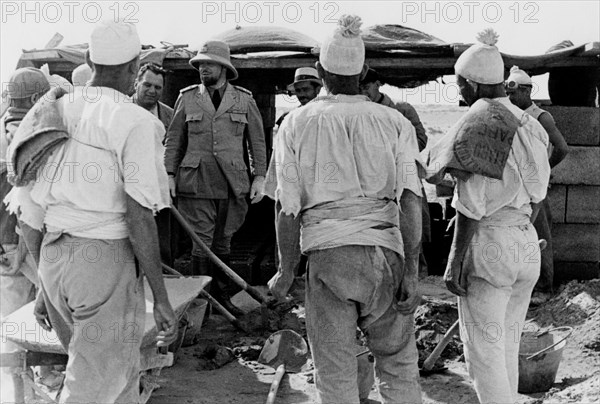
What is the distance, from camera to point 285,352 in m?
5.54

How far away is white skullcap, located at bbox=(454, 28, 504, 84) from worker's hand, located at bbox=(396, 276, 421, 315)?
1.14 meters

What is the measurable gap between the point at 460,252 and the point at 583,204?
4.47 meters

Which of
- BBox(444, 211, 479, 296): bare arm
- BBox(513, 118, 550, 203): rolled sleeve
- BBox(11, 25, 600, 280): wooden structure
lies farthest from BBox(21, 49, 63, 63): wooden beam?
BBox(513, 118, 550, 203): rolled sleeve

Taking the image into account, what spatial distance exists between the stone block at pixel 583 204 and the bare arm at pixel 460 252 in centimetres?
434

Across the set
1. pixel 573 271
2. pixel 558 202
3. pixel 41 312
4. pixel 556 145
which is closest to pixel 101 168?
pixel 41 312

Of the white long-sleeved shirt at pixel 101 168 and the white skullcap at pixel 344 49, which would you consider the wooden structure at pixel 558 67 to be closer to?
the white skullcap at pixel 344 49

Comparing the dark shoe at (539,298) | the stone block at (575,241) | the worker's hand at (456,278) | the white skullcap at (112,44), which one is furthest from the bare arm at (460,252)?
the stone block at (575,241)

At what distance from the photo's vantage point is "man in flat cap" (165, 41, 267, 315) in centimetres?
673

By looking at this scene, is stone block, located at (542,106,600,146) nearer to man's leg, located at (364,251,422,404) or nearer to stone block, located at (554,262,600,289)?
stone block, located at (554,262,600,289)

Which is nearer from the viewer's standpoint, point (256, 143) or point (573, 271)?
point (256, 143)

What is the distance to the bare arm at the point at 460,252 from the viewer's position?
13.2ft

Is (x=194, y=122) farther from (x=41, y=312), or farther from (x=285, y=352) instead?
(x=41, y=312)

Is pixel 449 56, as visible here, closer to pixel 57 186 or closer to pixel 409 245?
pixel 409 245


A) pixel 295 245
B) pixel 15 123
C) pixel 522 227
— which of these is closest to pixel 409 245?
pixel 295 245
